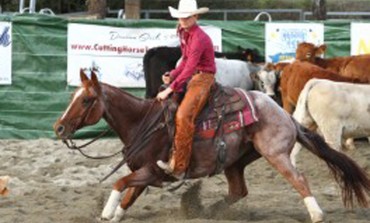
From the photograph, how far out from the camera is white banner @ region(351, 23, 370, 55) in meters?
15.1

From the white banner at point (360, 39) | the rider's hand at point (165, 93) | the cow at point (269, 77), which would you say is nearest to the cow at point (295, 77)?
the cow at point (269, 77)

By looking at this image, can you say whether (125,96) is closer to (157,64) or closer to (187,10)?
(187,10)

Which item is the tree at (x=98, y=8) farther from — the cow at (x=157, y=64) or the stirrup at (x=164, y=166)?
the stirrup at (x=164, y=166)

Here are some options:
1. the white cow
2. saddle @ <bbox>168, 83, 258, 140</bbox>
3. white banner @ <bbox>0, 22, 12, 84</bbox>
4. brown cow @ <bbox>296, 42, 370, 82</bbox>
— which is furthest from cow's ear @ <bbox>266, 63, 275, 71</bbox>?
saddle @ <bbox>168, 83, 258, 140</bbox>

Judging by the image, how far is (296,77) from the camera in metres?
13.5

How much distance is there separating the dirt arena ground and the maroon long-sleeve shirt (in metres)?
1.15

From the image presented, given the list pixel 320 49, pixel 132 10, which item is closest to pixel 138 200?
pixel 320 49

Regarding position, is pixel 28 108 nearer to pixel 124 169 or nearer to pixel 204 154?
pixel 124 169

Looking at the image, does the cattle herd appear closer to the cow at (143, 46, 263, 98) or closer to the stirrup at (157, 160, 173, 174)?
the cow at (143, 46, 263, 98)

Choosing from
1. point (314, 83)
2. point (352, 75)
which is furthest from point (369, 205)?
point (352, 75)

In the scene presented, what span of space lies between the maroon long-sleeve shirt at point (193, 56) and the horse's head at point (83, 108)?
0.72 meters

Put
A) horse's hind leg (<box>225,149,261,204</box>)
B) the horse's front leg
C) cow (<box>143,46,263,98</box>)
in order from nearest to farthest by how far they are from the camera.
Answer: the horse's front leg < horse's hind leg (<box>225,149,261,204</box>) < cow (<box>143,46,263,98</box>)

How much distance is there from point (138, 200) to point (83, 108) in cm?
184

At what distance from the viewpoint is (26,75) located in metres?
14.8
